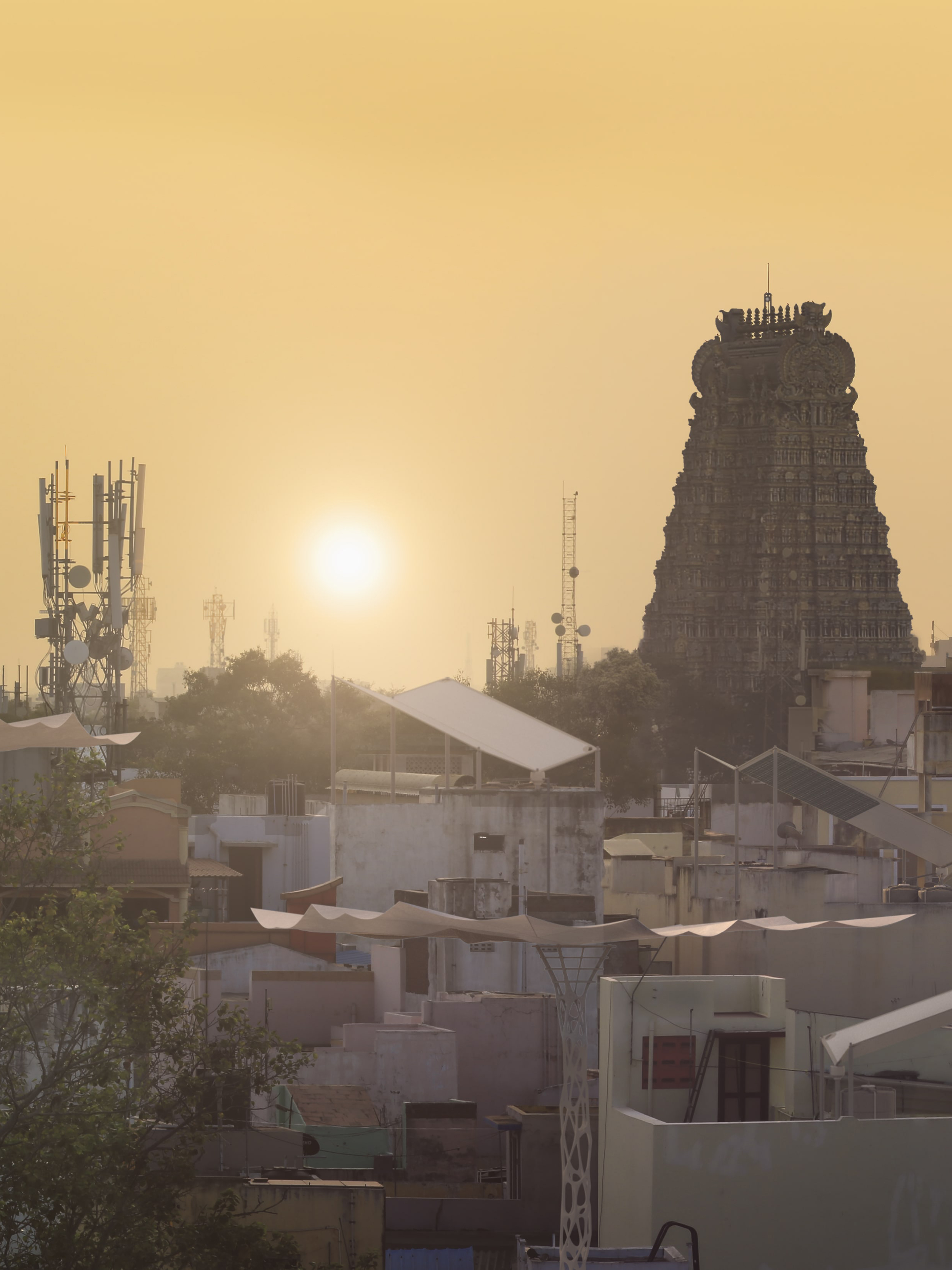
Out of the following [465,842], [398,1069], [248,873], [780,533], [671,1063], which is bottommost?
[398,1069]

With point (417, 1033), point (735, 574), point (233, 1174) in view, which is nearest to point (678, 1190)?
point (233, 1174)

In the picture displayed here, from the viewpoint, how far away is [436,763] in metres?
48.3

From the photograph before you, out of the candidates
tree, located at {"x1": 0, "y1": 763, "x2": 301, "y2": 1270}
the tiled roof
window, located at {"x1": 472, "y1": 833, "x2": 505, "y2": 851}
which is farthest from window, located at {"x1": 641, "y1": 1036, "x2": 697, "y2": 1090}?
window, located at {"x1": 472, "y1": 833, "x2": 505, "y2": 851}

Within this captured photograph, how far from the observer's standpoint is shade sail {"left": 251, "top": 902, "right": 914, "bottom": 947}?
20578mm

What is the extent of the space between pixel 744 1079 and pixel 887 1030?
232 cm

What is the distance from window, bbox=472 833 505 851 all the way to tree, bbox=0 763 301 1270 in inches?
562

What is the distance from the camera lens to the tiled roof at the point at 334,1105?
19.9m

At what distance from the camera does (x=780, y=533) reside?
8231 centimetres

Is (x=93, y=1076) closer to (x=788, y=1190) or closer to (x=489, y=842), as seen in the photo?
(x=788, y=1190)

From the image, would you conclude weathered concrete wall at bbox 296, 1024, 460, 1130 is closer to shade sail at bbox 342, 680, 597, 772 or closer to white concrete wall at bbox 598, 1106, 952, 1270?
white concrete wall at bbox 598, 1106, 952, 1270

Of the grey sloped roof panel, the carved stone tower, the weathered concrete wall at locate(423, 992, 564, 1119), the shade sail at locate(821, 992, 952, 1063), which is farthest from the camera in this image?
the carved stone tower

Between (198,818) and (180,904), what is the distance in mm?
11681

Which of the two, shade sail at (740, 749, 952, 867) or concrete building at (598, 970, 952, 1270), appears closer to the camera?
concrete building at (598, 970, 952, 1270)

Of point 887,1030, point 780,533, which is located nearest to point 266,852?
point 887,1030
